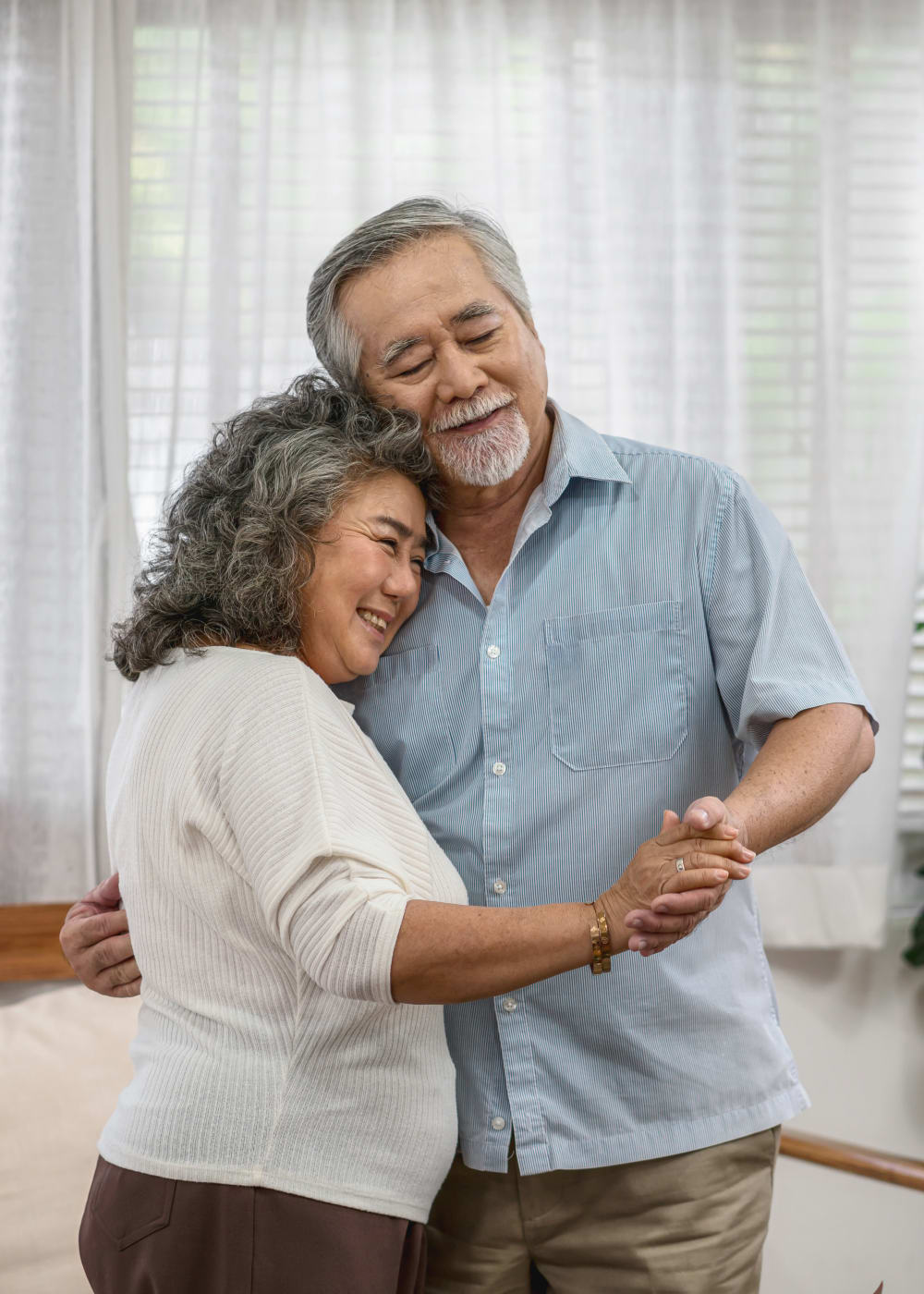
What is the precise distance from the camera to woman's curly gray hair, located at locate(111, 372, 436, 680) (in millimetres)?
1336

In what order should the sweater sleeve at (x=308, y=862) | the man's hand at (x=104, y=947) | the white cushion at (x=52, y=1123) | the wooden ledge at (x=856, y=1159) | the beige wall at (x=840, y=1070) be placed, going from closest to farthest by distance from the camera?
the sweater sleeve at (x=308, y=862), the man's hand at (x=104, y=947), the white cushion at (x=52, y=1123), the wooden ledge at (x=856, y=1159), the beige wall at (x=840, y=1070)

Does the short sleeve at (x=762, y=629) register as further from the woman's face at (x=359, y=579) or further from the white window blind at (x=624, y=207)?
the white window blind at (x=624, y=207)

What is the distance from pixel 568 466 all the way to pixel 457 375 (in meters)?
0.19

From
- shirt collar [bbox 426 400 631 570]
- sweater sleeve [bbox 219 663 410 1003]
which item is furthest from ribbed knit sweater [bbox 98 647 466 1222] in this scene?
shirt collar [bbox 426 400 631 570]

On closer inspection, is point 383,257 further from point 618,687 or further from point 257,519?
point 618,687

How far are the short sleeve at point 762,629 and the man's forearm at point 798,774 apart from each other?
22mm

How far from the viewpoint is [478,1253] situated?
4.78ft

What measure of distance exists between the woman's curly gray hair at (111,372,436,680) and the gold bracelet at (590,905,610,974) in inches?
19.6

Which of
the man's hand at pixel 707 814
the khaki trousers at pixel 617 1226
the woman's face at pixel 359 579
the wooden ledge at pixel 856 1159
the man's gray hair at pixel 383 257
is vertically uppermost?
the man's gray hair at pixel 383 257

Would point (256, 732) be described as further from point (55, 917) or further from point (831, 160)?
point (831, 160)

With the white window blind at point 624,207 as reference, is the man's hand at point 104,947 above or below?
below

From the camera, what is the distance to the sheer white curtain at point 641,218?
2.51m

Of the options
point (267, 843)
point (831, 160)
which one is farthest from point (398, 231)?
point (831, 160)

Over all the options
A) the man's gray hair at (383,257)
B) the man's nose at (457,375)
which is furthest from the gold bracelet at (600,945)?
the man's gray hair at (383,257)
